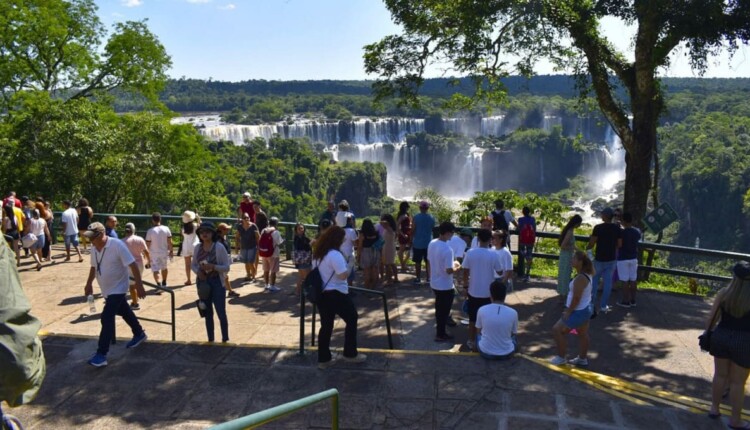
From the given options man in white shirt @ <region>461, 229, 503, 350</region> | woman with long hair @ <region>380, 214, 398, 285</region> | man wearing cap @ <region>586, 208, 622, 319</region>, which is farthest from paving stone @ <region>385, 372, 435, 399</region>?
woman with long hair @ <region>380, 214, 398, 285</region>

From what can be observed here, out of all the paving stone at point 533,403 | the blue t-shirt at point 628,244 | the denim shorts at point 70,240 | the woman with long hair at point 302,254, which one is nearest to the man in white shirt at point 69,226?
the denim shorts at point 70,240

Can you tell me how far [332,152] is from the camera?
401 feet

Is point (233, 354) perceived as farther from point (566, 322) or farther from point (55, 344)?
point (566, 322)

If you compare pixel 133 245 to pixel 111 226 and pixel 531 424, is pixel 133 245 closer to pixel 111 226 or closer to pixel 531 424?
pixel 111 226

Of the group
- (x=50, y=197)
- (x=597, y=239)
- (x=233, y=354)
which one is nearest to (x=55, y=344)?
(x=233, y=354)

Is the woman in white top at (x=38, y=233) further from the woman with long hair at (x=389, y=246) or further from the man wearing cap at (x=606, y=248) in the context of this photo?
the man wearing cap at (x=606, y=248)

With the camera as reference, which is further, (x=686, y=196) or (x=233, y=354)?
(x=686, y=196)

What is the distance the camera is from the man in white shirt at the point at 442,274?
23.0 feet

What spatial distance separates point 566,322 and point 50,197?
722 inches

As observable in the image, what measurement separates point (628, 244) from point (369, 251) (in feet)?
12.7

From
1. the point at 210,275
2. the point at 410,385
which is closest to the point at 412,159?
the point at 210,275

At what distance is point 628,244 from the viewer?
8633mm

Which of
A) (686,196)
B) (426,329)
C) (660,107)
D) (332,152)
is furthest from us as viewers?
(332,152)

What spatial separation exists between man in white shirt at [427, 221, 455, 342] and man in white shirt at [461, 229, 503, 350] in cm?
25
